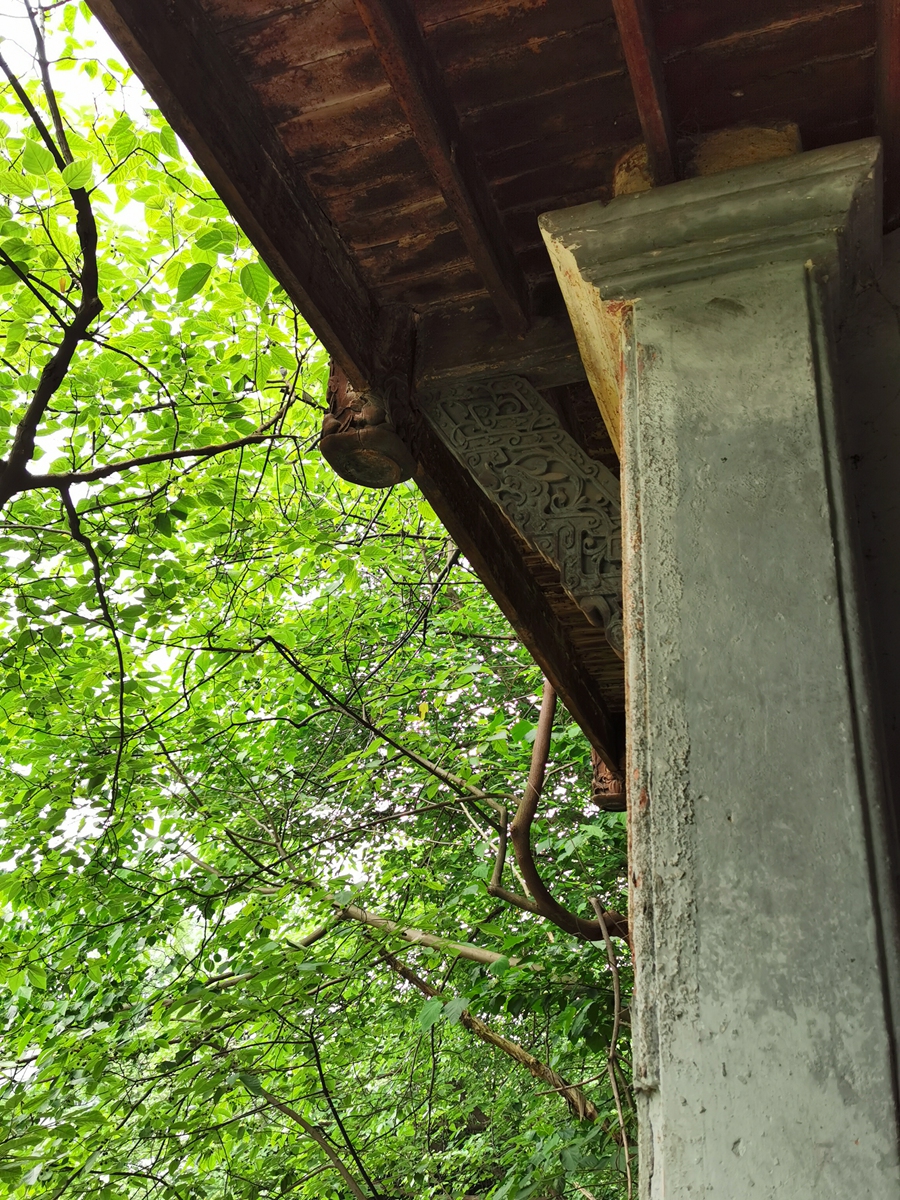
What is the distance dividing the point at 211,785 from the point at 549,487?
489 cm

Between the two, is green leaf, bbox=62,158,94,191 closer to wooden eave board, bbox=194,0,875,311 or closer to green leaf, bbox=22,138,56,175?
green leaf, bbox=22,138,56,175

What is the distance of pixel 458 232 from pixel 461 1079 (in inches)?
270

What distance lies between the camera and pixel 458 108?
1.87 m

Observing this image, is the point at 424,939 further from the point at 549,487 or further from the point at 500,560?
the point at 549,487

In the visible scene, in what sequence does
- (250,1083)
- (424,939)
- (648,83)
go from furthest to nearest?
(424,939), (250,1083), (648,83)

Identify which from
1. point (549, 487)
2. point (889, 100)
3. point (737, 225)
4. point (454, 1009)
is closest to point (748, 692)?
point (737, 225)

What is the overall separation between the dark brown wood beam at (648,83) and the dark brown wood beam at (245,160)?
0.73 m

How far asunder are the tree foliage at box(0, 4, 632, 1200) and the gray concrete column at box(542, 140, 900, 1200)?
152cm

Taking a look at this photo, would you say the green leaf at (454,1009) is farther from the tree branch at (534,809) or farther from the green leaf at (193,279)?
the green leaf at (193,279)

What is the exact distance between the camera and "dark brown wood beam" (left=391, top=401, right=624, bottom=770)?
7.79 ft

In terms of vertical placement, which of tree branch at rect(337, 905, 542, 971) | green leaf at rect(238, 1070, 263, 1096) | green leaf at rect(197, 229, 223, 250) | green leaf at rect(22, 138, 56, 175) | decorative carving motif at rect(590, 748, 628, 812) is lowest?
green leaf at rect(238, 1070, 263, 1096)

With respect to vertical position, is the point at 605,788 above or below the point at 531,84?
below

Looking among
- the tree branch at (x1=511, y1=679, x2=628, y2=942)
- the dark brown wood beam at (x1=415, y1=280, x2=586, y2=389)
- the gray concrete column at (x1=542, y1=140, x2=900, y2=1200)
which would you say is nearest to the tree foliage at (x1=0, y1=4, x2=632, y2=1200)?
the tree branch at (x1=511, y1=679, x2=628, y2=942)

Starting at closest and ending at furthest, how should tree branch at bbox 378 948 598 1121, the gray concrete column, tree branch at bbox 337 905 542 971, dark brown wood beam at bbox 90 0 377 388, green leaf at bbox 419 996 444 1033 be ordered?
the gray concrete column
dark brown wood beam at bbox 90 0 377 388
green leaf at bbox 419 996 444 1033
tree branch at bbox 337 905 542 971
tree branch at bbox 378 948 598 1121
